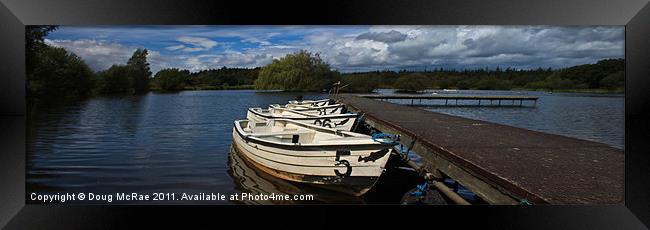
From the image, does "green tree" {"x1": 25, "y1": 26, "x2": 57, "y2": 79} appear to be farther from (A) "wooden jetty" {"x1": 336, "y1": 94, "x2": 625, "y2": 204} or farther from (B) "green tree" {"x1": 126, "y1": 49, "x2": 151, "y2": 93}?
(A) "wooden jetty" {"x1": 336, "y1": 94, "x2": 625, "y2": 204}

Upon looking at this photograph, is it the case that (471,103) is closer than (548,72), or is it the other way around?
(548,72)

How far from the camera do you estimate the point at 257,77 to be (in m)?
5.29

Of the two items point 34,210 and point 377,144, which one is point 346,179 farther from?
point 34,210

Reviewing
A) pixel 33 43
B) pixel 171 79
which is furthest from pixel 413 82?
pixel 33 43

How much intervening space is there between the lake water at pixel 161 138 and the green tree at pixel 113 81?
0.15 meters

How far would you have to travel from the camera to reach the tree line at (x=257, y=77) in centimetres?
451

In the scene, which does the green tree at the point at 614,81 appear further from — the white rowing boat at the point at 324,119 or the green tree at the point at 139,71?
the green tree at the point at 139,71

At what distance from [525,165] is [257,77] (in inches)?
121

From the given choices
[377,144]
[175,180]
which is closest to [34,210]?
[175,180]

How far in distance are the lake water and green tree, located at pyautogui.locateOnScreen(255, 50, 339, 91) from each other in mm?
432

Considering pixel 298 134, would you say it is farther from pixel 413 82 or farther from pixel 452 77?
pixel 452 77
